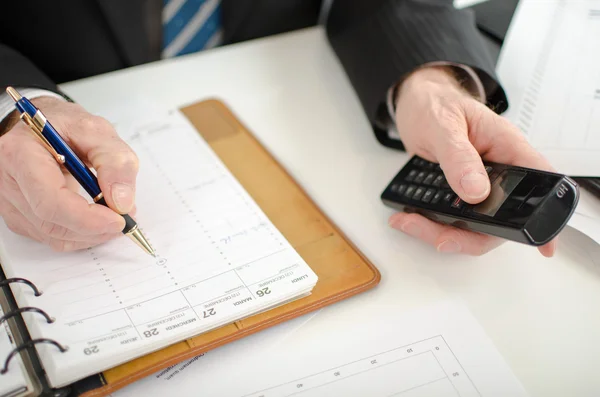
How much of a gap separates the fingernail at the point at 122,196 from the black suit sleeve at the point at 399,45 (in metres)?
0.33

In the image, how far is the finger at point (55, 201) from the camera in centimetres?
46

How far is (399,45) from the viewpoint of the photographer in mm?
695

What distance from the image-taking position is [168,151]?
2.06 ft

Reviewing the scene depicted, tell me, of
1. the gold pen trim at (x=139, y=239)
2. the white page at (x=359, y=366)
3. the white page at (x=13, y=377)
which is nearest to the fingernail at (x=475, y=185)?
the white page at (x=359, y=366)

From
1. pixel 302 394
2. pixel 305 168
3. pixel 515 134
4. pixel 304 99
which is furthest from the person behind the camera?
pixel 304 99

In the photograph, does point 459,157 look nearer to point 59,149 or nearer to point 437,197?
point 437,197

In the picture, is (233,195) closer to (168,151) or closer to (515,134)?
(168,151)

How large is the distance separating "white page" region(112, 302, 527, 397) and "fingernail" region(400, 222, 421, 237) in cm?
10

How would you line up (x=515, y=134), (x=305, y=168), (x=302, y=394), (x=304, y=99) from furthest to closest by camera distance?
(x=304, y=99) < (x=305, y=168) < (x=515, y=134) < (x=302, y=394)

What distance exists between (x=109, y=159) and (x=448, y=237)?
1.09 ft

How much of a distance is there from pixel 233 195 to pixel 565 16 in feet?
1.88

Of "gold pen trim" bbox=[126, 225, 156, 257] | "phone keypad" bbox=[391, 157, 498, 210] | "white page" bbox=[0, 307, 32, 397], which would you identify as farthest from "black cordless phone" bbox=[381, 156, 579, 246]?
"white page" bbox=[0, 307, 32, 397]

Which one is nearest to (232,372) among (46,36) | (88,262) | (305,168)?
(88,262)

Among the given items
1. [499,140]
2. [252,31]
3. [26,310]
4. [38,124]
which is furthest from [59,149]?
[252,31]
